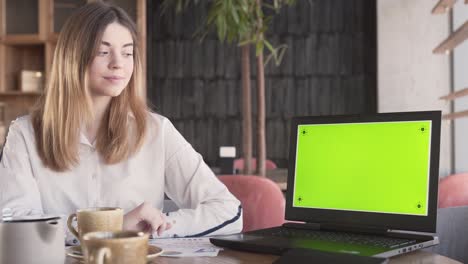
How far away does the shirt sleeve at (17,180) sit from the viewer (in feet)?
5.17

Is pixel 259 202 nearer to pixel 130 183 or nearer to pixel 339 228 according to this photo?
pixel 130 183

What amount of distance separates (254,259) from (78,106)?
2.75 ft

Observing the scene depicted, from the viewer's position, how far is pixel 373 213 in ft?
4.12

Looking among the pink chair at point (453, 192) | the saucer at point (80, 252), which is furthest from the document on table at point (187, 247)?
the pink chair at point (453, 192)

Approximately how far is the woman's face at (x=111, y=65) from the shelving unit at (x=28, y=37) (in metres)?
3.60

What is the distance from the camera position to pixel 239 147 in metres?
5.95

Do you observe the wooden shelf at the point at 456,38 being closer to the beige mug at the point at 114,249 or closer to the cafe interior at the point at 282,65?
the cafe interior at the point at 282,65

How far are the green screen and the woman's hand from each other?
32 centimetres

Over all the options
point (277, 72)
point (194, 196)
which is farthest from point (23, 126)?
point (277, 72)

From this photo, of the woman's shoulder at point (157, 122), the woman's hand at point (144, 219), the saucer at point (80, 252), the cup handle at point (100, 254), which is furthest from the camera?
the woman's shoulder at point (157, 122)

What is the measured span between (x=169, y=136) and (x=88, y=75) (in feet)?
0.96

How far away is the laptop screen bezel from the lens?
3.88 ft

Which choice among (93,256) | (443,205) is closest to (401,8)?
(443,205)

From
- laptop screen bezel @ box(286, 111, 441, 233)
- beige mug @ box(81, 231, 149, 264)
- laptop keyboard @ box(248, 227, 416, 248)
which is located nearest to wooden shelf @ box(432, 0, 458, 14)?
laptop screen bezel @ box(286, 111, 441, 233)
